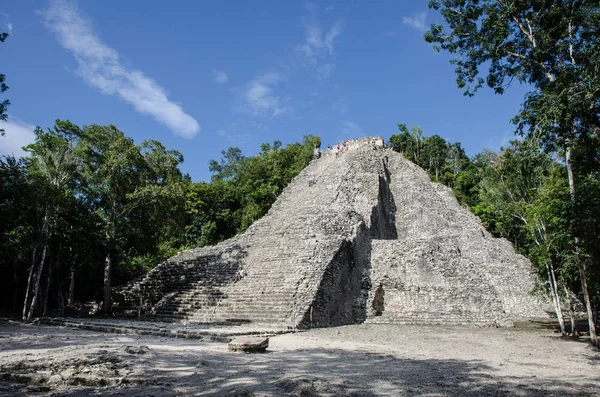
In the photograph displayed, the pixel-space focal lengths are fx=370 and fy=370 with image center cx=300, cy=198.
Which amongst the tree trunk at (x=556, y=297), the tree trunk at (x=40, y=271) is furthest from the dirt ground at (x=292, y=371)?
the tree trunk at (x=40, y=271)

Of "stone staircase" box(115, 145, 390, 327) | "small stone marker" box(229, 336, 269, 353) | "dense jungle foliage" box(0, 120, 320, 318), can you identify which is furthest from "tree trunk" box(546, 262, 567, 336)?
"dense jungle foliage" box(0, 120, 320, 318)

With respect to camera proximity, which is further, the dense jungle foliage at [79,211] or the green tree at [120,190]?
the green tree at [120,190]

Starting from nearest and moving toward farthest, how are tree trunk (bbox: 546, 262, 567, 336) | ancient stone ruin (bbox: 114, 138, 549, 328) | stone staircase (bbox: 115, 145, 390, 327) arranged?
tree trunk (bbox: 546, 262, 567, 336), stone staircase (bbox: 115, 145, 390, 327), ancient stone ruin (bbox: 114, 138, 549, 328)

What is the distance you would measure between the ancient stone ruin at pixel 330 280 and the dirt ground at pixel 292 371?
4.85 meters

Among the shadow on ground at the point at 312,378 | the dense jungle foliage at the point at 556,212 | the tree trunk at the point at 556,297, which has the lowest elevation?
the shadow on ground at the point at 312,378

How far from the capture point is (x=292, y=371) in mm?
4680

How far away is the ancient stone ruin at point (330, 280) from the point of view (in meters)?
12.4

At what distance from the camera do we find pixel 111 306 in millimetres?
14406

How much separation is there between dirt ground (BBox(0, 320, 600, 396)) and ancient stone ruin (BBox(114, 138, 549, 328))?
485cm

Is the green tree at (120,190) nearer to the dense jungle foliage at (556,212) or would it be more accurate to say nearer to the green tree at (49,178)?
the green tree at (49,178)


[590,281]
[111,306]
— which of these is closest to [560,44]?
[590,281]

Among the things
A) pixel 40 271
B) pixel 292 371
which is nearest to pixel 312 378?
pixel 292 371

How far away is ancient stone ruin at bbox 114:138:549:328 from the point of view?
40.7 ft

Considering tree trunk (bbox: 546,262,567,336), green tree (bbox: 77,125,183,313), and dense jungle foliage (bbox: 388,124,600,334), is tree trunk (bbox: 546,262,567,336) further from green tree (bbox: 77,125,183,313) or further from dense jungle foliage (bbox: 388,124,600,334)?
green tree (bbox: 77,125,183,313)
